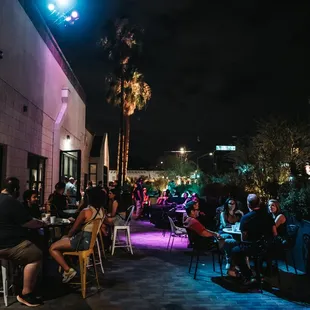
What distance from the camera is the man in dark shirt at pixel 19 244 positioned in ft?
→ 15.0

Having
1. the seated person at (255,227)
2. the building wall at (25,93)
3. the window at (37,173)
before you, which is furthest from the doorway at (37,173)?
the seated person at (255,227)

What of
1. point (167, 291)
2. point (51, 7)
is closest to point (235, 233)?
point (167, 291)

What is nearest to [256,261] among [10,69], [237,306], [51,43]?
[237,306]

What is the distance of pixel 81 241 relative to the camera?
5160 millimetres

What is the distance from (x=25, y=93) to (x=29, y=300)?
5.94 metres

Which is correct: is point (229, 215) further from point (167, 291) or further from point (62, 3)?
point (62, 3)

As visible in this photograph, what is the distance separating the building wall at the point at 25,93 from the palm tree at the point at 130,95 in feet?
35.0

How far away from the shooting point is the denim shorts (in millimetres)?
5156

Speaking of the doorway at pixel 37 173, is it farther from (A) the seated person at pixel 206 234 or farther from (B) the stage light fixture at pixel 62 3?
(B) the stage light fixture at pixel 62 3

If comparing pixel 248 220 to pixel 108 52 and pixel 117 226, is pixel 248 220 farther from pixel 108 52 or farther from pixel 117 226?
pixel 108 52

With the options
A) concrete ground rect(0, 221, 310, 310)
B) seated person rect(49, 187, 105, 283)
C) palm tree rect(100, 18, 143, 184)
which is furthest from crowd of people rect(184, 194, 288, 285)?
palm tree rect(100, 18, 143, 184)

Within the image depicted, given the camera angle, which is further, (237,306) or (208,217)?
(208,217)

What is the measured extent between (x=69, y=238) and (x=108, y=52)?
18341 millimetres

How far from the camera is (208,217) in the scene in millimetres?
11461
